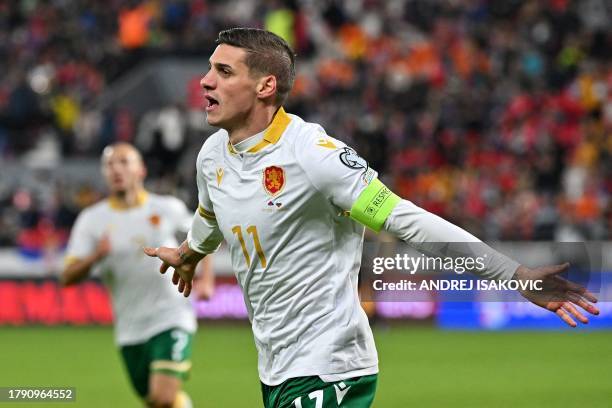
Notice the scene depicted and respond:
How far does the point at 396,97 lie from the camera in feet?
74.8

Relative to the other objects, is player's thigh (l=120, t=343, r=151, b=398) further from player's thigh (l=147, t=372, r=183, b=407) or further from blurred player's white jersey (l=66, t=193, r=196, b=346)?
player's thigh (l=147, t=372, r=183, b=407)

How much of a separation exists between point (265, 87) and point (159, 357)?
417cm

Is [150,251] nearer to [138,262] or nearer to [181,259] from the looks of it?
[181,259]

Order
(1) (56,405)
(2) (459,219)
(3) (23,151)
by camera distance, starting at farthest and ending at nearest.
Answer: (3) (23,151) < (2) (459,219) < (1) (56,405)

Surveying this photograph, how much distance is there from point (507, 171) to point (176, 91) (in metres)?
7.25

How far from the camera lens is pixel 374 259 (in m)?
5.48

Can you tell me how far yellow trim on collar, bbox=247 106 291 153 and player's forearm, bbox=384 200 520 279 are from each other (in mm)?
657

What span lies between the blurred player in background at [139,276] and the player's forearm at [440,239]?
4378mm

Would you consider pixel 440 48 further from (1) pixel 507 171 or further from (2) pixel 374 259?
(2) pixel 374 259

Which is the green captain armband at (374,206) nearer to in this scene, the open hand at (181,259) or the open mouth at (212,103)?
the open mouth at (212,103)

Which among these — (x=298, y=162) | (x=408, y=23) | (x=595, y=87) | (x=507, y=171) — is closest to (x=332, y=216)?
(x=298, y=162)

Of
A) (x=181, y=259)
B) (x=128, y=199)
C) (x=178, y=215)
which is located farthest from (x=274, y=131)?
(x=128, y=199)

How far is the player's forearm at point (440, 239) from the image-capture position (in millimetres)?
4242

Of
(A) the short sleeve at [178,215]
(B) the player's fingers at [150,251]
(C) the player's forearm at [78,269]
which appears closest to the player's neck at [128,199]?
(A) the short sleeve at [178,215]
